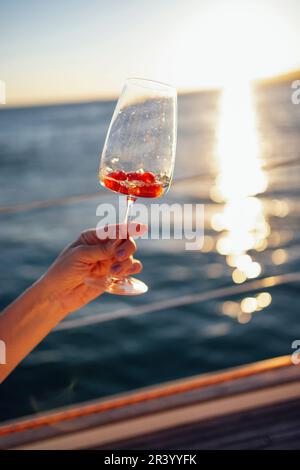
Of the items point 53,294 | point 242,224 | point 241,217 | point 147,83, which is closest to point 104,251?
point 53,294

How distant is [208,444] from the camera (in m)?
1.48

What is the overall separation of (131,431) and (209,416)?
19 cm

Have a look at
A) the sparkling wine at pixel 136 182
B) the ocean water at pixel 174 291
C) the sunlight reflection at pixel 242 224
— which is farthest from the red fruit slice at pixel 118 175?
the sunlight reflection at pixel 242 224

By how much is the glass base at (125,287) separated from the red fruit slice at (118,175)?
0.70ft

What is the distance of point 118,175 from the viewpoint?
49.6 inches

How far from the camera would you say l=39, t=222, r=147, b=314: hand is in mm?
1194

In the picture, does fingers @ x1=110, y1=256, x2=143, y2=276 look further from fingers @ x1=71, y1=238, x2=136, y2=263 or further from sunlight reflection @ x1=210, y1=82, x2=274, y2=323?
sunlight reflection @ x1=210, y1=82, x2=274, y2=323

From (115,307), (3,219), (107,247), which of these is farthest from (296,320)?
(3,219)

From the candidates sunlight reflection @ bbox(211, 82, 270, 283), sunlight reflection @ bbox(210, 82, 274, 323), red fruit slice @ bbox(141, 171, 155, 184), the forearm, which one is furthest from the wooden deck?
sunlight reflection @ bbox(211, 82, 270, 283)

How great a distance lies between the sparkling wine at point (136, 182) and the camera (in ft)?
4.11

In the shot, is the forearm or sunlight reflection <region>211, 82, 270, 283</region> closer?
the forearm

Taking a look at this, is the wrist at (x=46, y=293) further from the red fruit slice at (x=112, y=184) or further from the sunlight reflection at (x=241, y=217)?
the sunlight reflection at (x=241, y=217)

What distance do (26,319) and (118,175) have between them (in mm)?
331

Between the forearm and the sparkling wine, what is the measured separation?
241mm
